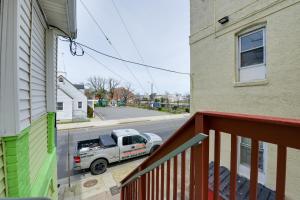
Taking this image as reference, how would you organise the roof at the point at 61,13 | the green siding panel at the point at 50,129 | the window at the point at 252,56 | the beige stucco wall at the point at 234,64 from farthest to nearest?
the window at the point at 252,56 < the green siding panel at the point at 50,129 < the beige stucco wall at the point at 234,64 < the roof at the point at 61,13

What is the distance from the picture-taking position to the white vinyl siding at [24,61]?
221 centimetres

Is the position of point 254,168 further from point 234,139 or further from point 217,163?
point 217,163

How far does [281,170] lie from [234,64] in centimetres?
516

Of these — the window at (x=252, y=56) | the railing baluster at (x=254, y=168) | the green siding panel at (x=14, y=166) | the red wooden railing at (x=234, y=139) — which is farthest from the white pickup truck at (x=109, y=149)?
the railing baluster at (x=254, y=168)

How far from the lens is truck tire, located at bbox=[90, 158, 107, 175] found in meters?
8.14

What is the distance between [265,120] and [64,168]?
9797 millimetres

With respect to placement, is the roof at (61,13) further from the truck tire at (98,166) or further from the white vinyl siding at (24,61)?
the truck tire at (98,166)

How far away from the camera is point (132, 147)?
9.29 meters

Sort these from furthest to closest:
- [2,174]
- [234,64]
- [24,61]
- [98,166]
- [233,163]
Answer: [98,166] < [234,64] < [24,61] < [2,174] < [233,163]

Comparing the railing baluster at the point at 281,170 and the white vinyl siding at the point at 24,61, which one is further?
the white vinyl siding at the point at 24,61

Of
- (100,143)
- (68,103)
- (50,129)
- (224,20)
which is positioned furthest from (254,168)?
(68,103)

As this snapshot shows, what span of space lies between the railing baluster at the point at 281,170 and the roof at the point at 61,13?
3297 millimetres

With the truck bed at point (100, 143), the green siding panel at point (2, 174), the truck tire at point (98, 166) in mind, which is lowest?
the truck tire at point (98, 166)

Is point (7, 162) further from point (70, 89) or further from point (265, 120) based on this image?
point (70, 89)
